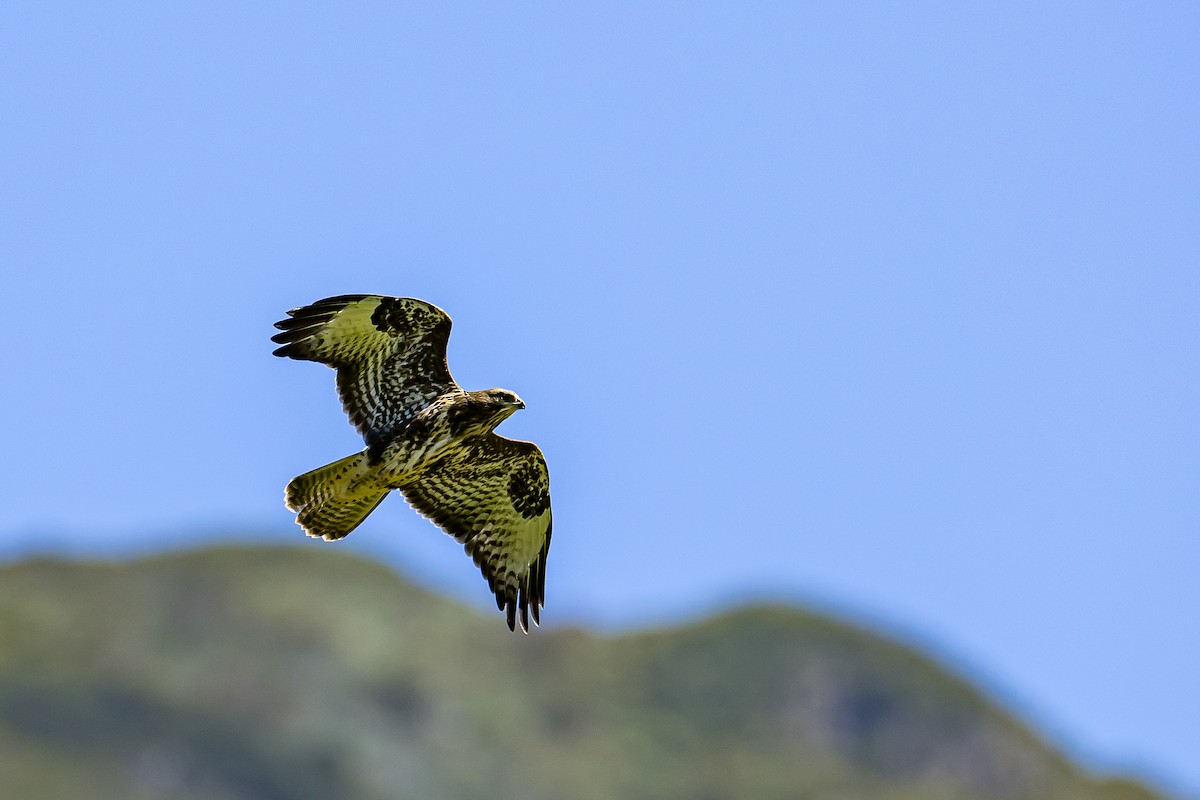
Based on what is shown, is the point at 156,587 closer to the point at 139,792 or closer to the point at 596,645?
the point at 139,792

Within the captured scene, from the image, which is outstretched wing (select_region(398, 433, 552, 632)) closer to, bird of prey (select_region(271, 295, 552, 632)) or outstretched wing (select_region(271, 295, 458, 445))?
bird of prey (select_region(271, 295, 552, 632))

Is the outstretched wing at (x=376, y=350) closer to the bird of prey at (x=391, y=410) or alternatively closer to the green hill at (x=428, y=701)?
the bird of prey at (x=391, y=410)

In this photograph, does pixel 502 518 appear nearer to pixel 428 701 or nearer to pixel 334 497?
pixel 334 497

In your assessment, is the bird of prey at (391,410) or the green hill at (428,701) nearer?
the bird of prey at (391,410)

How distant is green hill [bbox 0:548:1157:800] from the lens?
90.6m

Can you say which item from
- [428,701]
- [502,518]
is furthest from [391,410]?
[428,701]

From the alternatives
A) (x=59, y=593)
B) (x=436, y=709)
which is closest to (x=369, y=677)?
(x=436, y=709)

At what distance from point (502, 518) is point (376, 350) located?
2.46m

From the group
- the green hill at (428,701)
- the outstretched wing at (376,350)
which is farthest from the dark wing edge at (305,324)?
the green hill at (428,701)

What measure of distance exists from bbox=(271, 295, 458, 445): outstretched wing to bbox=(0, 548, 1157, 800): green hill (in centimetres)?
6956

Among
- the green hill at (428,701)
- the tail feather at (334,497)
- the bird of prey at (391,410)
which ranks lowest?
the tail feather at (334,497)

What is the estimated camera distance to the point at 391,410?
20.0 metres

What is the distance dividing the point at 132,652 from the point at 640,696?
23199 millimetres

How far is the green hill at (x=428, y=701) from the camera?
9062cm
